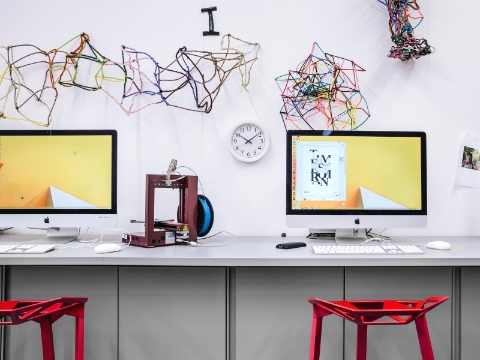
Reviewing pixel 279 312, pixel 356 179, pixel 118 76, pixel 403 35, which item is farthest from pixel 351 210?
pixel 118 76

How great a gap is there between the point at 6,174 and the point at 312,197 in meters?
1.51

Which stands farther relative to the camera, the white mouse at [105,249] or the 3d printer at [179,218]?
the 3d printer at [179,218]

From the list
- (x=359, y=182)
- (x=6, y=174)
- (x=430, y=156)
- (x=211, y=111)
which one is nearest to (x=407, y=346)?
(x=359, y=182)

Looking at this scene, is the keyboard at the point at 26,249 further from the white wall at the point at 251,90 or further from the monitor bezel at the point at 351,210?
the monitor bezel at the point at 351,210

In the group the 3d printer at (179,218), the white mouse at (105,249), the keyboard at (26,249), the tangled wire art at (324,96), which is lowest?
the keyboard at (26,249)

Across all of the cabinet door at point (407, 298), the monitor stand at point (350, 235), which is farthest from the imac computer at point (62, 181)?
the cabinet door at point (407, 298)

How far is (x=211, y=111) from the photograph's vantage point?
2.41 meters

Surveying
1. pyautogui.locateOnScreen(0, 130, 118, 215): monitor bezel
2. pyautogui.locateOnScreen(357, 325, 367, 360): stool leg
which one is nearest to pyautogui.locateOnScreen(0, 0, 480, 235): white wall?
pyautogui.locateOnScreen(0, 130, 118, 215): monitor bezel

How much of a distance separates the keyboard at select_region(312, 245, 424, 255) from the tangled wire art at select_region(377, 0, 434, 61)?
3.70 ft

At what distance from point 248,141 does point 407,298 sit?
1161 mm

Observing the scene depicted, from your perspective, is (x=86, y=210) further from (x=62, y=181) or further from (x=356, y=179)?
(x=356, y=179)

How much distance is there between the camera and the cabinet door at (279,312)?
1.76m

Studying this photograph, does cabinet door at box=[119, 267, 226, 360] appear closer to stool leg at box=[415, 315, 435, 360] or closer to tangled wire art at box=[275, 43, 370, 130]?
stool leg at box=[415, 315, 435, 360]

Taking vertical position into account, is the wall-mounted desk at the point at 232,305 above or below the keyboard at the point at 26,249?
below
